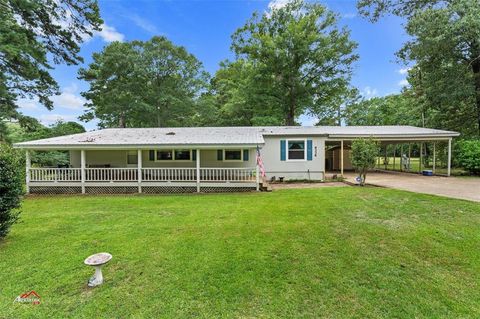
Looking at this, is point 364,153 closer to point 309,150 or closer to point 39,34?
point 309,150

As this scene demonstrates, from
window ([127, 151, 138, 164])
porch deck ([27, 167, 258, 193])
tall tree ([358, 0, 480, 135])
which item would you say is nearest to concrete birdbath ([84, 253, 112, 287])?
porch deck ([27, 167, 258, 193])

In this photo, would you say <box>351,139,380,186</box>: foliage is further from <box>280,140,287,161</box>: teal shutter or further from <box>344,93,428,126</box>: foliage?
<box>344,93,428,126</box>: foliage

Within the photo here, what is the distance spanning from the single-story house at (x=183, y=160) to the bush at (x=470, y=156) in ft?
5.18

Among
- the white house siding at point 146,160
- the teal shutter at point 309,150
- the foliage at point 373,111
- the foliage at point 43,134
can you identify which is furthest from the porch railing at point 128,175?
the foliage at point 373,111

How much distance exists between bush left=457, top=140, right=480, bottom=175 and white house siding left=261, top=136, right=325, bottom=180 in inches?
352

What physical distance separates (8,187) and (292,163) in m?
11.5

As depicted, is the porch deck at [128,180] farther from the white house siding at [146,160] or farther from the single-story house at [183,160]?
the white house siding at [146,160]

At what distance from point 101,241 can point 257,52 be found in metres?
21.3

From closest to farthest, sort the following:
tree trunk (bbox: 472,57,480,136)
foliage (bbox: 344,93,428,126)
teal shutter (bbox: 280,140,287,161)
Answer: teal shutter (bbox: 280,140,287,161)
tree trunk (bbox: 472,57,480,136)
foliage (bbox: 344,93,428,126)

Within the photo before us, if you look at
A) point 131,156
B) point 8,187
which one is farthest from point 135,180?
point 8,187

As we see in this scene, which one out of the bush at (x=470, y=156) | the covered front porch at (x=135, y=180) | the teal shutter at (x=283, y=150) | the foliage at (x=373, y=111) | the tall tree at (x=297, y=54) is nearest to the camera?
the covered front porch at (x=135, y=180)

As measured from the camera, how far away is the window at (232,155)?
13156 mm

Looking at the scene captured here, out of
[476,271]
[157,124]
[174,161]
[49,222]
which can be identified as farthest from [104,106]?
[476,271]

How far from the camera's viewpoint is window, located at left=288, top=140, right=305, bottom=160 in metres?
13.6
